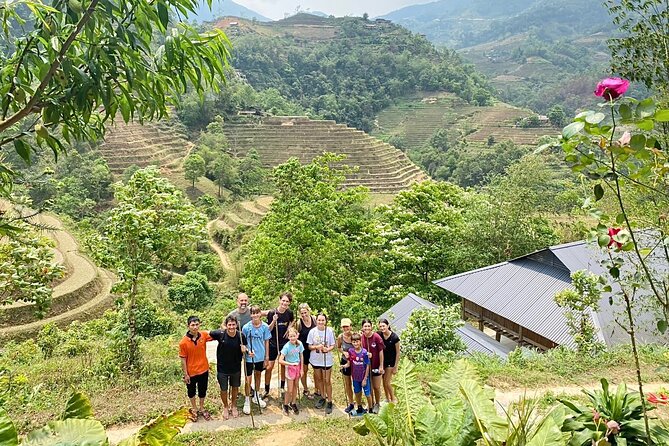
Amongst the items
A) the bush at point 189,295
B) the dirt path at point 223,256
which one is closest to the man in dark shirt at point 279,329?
the bush at point 189,295

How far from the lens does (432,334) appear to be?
8375 millimetres

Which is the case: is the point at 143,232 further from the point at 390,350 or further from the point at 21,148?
the point at 21,148

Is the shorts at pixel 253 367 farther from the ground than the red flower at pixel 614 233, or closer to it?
closer to it

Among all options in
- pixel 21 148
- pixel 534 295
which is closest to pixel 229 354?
pixel 21 148

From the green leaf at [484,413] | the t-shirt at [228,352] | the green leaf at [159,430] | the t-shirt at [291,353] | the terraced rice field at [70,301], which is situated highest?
the green leaf at [159,430]

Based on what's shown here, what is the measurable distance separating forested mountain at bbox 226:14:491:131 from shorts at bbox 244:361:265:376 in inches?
2779

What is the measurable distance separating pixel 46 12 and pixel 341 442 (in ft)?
13.4

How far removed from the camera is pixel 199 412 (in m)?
5.23

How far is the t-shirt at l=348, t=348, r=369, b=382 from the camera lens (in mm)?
5105

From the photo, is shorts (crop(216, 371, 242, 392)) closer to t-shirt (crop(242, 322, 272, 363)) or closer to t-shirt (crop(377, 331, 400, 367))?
t-shirt (crop(242, 322, 272, 363))

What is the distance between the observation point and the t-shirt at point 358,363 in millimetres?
5105

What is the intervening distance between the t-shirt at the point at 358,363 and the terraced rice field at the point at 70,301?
1183 cm

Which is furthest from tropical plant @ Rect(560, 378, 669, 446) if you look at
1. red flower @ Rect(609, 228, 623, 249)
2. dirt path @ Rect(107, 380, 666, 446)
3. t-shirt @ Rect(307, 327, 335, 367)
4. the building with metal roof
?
the building with metal roof

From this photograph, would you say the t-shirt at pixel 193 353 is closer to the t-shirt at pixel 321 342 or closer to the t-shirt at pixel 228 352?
the t-shirt at pixel 228 352
